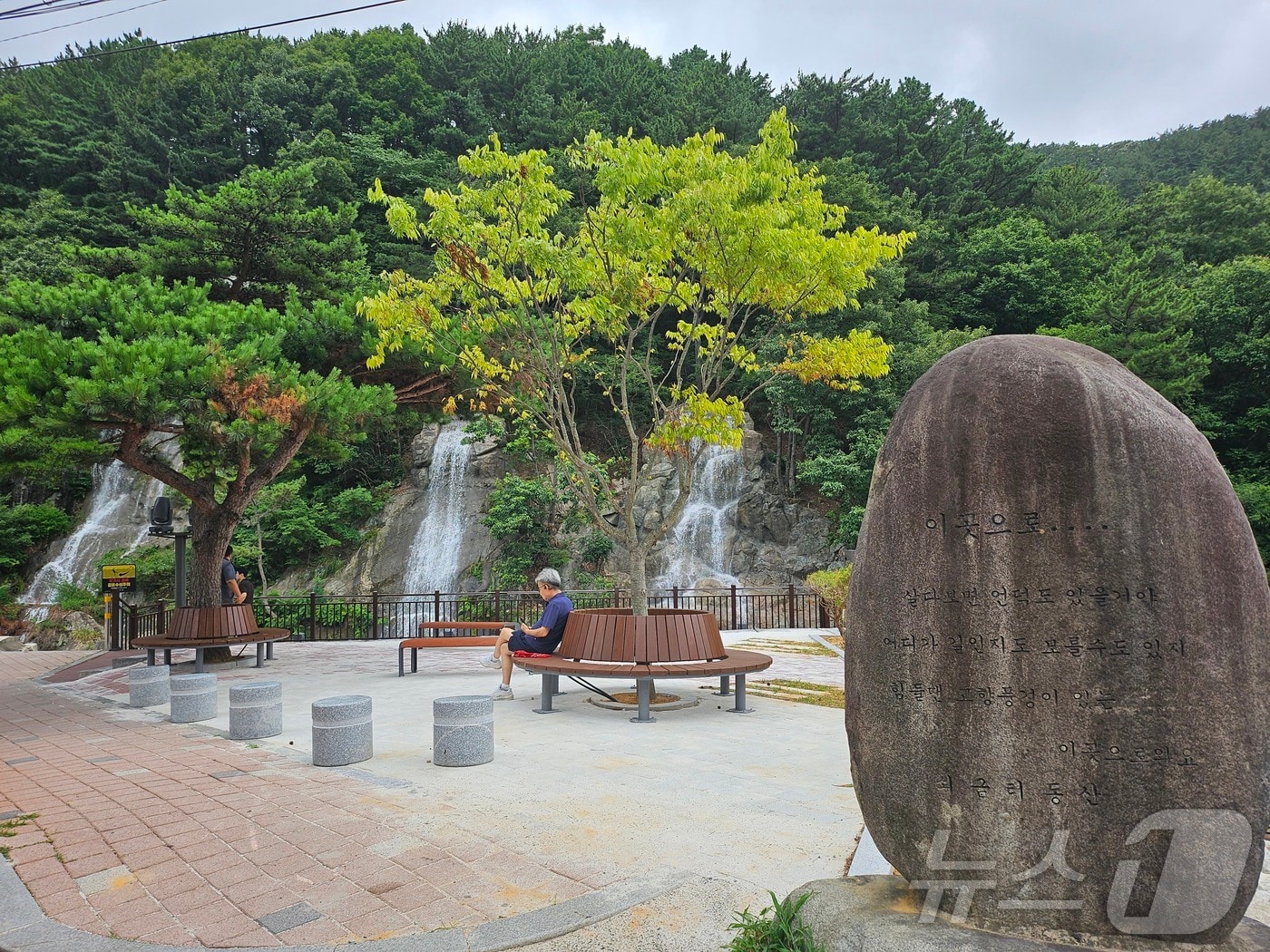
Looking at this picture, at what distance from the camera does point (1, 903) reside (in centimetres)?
375

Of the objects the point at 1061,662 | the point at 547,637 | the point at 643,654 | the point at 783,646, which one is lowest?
the point at 783,646

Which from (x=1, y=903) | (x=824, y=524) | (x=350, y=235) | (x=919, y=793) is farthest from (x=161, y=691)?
(x=824, y=524)

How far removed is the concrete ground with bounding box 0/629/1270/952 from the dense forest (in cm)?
618

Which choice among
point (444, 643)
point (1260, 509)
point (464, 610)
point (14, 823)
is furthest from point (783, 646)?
point (1260, 509)

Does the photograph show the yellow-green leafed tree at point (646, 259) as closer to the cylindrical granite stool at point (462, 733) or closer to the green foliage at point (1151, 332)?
the cylindrical granite stool at point (462, 733)

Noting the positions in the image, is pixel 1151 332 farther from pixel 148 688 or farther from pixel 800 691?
pixel 148 688

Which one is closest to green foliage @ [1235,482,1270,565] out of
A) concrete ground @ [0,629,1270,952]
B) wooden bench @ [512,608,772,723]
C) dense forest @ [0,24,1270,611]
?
dense forest @ [0,24,1270,611]

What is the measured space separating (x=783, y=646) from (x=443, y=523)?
52.1 feet

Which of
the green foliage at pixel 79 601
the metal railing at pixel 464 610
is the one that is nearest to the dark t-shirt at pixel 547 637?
the metal railing at pixel 464 610

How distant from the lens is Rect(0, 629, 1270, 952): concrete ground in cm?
345

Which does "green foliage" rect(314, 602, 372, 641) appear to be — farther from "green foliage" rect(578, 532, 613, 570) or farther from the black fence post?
"green foliage" rect(578, 532, 613, 570)

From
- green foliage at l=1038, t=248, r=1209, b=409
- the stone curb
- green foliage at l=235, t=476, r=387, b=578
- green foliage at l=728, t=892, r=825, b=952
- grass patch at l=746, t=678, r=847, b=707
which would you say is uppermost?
green foliage at l=1038, t=248, r=1209, b=409

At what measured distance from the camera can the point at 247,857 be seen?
14.1 feet

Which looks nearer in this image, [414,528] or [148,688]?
[148,688]
